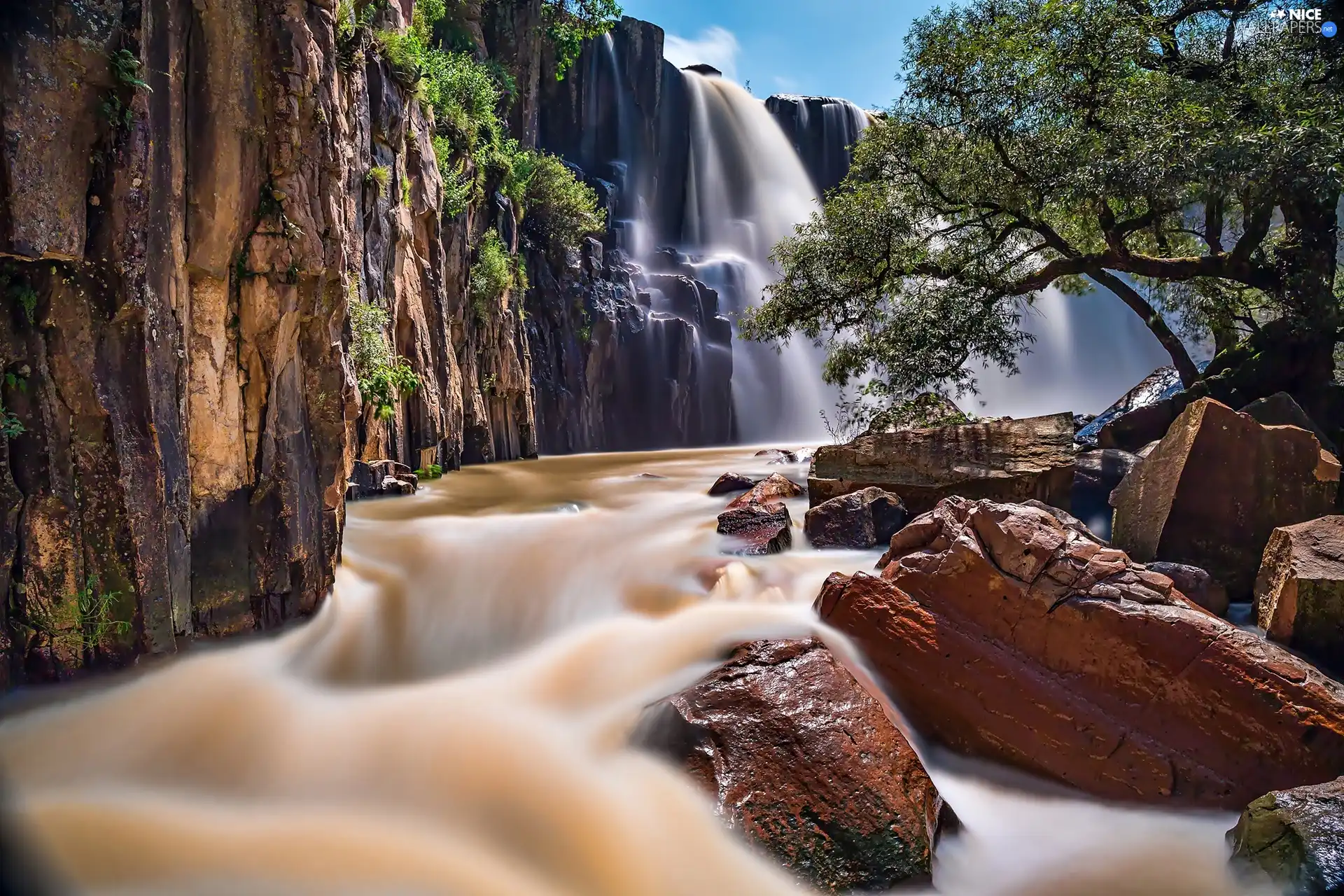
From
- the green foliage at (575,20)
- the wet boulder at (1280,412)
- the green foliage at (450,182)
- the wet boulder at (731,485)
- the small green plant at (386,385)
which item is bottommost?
the wet boulder at (731,485)

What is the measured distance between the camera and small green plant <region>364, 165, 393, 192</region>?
32.3 ft

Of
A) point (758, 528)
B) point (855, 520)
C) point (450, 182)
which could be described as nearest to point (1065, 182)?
point (855, 520)

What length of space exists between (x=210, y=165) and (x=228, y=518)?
2.35m

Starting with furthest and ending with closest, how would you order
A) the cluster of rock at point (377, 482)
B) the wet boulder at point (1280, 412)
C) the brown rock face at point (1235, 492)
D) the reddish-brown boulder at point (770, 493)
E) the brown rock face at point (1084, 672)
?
the cluster of rock at point (377, 482) < the reddish-brown boulder at point (770, 493) < the wet boulder at point (1280, 412) < the brown rock face at point (1235, 492) < the brown rock face at point (1084, 672)

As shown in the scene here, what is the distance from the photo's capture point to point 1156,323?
9883 mm

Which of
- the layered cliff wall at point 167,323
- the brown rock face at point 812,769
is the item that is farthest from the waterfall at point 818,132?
the brown rock face at point 812,769

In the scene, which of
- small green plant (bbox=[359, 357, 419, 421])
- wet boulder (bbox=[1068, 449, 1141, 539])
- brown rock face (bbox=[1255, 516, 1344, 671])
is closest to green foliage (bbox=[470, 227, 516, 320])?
small green plant (bbox=[359, 357, 419, 421])

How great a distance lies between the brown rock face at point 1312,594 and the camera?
151 inches

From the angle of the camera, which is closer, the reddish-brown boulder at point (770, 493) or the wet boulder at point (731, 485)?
the reddish-brown boulder at point (770, 493)

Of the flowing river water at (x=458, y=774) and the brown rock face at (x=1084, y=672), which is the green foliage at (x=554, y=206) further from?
the brown rock face at (x=1084, y=672)

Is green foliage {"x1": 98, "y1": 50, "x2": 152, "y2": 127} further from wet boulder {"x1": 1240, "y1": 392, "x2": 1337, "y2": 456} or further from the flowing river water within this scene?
wet boulder {"x1": 1240, "y1": 392, "x2": 1337, "y2": 456}

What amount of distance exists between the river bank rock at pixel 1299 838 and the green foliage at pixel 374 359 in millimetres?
9390

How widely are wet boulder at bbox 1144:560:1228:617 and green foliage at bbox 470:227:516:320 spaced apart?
48.6ft

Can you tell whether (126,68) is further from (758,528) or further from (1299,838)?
(1299,838)
